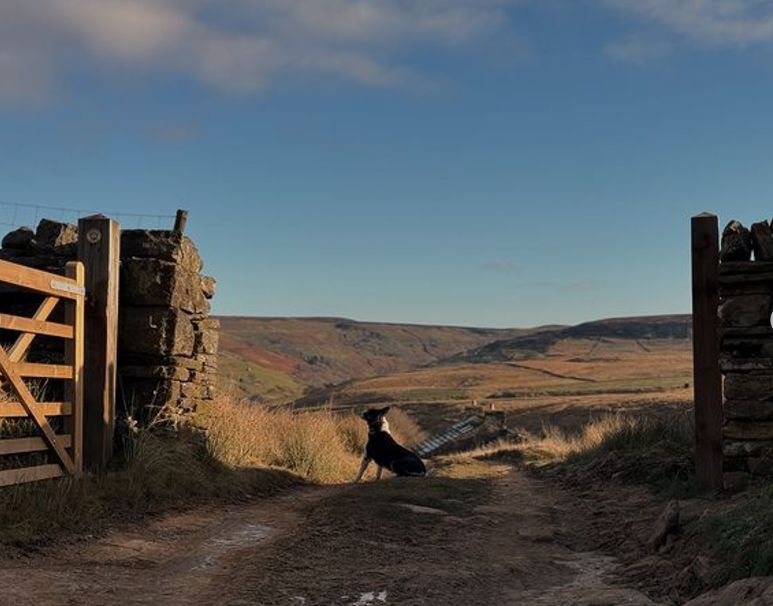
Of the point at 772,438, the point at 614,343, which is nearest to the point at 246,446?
the point at 772,438

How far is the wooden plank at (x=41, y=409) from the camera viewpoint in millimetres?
7459

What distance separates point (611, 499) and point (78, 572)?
6.18 meters

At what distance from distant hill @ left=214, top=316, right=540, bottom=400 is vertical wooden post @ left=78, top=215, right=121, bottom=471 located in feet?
228

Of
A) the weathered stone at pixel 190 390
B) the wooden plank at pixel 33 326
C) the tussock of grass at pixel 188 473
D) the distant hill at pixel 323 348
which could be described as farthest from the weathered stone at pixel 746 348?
the distant hill at pixel 323 348

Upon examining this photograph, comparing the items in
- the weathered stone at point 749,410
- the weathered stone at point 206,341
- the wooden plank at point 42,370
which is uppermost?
the weathered stone at point 206,341

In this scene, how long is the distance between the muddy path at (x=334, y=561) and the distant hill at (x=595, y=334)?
109m

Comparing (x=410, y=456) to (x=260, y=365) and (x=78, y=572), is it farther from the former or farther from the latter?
(x=260, y=365)

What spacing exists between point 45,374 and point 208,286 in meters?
4.22

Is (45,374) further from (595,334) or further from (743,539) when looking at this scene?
(595,334)

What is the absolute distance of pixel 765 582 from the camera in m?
4.46

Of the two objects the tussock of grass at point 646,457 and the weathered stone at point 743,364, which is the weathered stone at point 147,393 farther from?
the weathered stone at point 743,364

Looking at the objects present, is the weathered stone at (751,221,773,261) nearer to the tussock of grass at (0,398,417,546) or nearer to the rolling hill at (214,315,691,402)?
the tussock of grass at (0,398,417,546)

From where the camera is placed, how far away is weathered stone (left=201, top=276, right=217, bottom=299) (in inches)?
476

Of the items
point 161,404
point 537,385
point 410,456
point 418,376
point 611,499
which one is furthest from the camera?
point 418,376
